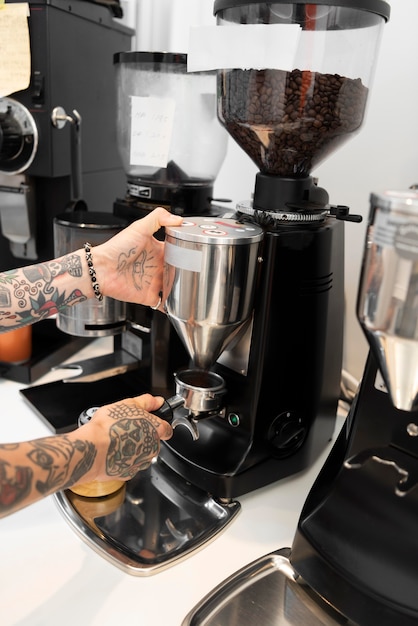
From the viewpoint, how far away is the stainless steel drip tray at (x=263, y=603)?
0.54 meters

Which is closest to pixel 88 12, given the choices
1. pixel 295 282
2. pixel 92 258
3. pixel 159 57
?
pixel 159 57

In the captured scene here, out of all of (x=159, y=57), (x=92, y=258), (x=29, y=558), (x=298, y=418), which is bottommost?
(x=29, y=558)

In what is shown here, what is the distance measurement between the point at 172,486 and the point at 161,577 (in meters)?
0.15

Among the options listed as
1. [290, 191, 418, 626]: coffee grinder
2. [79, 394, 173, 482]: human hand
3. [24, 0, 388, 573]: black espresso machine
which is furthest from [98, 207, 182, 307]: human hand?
[290, 191, 418, 626]: coffee grinder

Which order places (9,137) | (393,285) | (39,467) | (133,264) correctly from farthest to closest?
(9,137)
(133,264)
(39,467)
(393,285)

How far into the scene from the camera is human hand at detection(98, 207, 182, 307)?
0.76 meters

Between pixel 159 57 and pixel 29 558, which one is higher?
pixel 159 57

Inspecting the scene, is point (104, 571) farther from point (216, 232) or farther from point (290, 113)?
point (290, 113)

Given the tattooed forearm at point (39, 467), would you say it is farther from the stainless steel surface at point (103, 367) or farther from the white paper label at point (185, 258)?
the stainless steel surface at point (103, 367)

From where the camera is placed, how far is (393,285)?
0.37 metres

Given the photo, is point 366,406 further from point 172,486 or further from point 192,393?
point 172,486

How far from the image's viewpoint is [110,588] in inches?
22.7

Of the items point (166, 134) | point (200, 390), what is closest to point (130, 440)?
point (200, 390)

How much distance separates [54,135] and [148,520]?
63 centimetres
